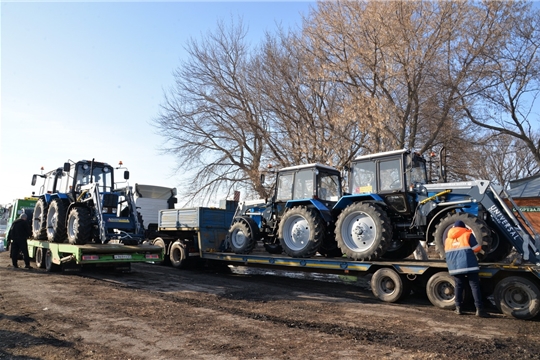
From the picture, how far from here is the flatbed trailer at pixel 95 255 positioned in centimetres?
1067

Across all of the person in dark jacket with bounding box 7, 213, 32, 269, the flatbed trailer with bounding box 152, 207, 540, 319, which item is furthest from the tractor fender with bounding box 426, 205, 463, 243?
the person in dark jacket with bounding box 7, 213, 32, 269

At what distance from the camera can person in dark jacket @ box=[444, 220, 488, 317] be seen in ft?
23.8

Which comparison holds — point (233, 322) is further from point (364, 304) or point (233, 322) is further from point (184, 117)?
point (184, 117)

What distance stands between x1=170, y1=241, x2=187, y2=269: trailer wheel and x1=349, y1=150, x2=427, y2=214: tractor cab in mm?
6105

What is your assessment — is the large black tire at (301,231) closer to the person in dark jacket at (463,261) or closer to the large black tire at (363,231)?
the large black tire at (363,231)

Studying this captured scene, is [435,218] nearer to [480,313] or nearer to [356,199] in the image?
[356,199]

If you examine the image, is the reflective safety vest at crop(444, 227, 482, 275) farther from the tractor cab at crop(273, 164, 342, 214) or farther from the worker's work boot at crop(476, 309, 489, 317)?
the tractor cab at crop(273, 164, 342, 214)

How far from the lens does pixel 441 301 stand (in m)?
7.95

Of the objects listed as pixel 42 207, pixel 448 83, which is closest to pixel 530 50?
pixel 448 83

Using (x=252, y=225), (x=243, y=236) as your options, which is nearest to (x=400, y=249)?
(x=252, y=225)

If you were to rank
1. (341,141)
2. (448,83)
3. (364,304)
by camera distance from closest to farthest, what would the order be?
1. (364,304)
2. (448,83)
3. (341,141)

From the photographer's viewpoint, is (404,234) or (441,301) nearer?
(441,301)

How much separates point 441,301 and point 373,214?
205 centimetres

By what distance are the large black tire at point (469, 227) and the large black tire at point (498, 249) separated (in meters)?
0.44
